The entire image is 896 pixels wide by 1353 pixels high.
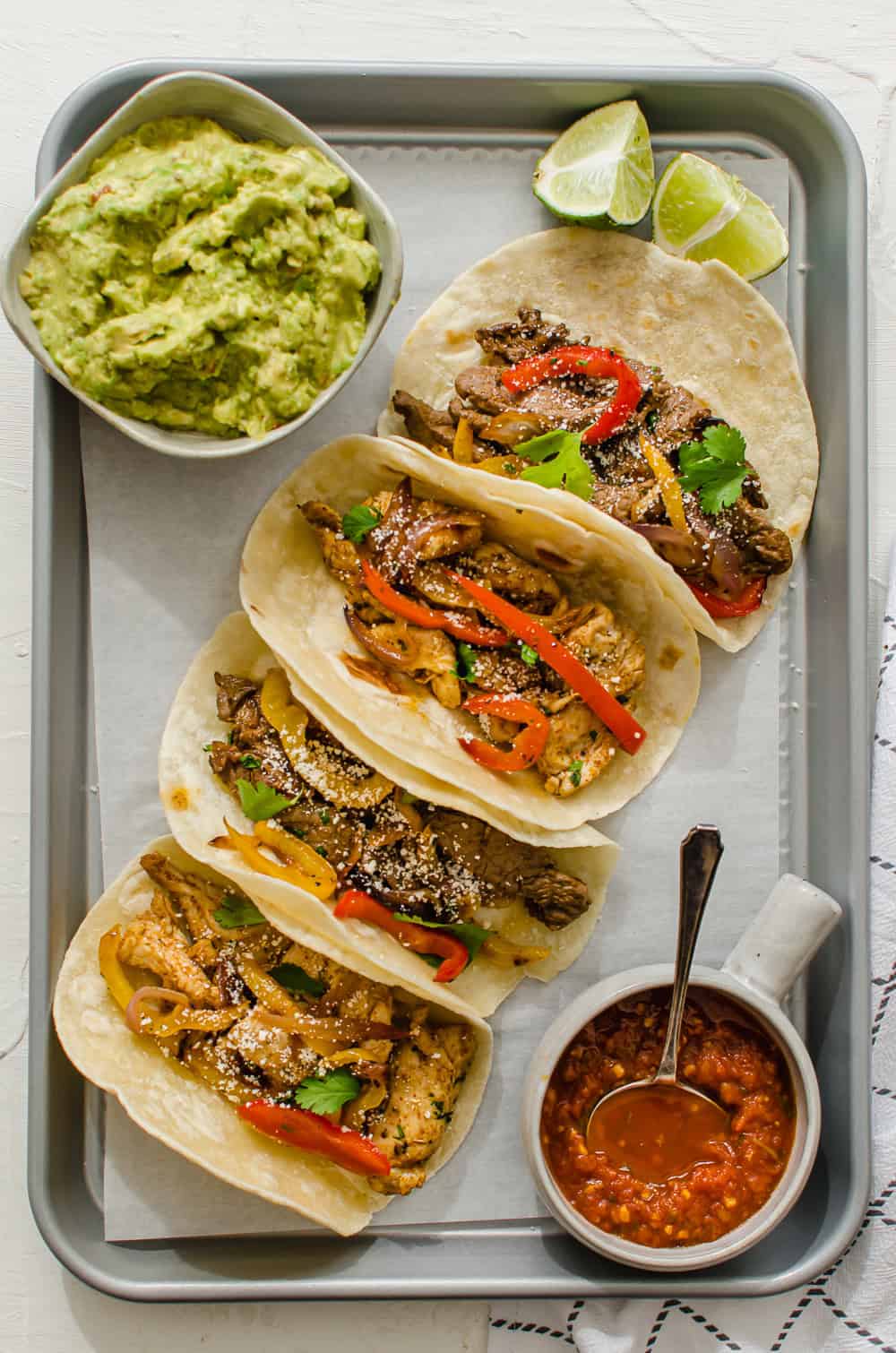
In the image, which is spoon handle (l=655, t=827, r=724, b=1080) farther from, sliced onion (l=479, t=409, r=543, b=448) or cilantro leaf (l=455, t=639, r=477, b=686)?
sliced onion (l=479, t=409, r=543, b=448)

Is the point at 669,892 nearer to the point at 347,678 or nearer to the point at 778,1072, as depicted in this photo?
the point at 778,1072

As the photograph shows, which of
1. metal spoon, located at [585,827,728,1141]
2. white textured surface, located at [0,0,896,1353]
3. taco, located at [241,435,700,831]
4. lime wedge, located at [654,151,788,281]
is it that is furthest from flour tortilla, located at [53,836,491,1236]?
lime wedge, located at [654,151,788,281]

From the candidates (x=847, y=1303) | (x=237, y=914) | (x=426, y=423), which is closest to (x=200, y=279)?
(x=426, y=423)

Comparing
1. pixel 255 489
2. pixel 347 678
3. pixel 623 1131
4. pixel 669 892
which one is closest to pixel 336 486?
pixel 255 489

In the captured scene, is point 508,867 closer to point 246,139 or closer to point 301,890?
point 301,890

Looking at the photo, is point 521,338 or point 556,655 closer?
point 556,655
